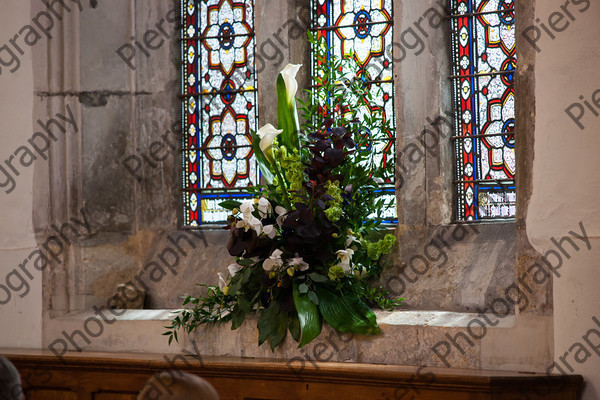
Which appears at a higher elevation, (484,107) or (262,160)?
(484,107)

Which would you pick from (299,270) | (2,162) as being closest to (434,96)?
(299,270)

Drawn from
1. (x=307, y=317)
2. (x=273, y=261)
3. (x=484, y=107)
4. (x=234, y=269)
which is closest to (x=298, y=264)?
(x=273, y=261)

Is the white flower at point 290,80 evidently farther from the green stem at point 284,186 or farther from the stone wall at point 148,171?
the stone wall at point 148,171

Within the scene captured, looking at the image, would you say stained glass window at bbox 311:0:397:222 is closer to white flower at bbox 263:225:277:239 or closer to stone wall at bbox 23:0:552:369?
stone wall at bbox 23:0:552:369

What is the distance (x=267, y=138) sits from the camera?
12.8 feet

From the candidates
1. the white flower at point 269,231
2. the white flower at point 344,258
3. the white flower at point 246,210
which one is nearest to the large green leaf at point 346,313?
the white flower at point 344,258

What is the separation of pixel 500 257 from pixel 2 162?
2.31 metres

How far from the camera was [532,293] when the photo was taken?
333 centimetres

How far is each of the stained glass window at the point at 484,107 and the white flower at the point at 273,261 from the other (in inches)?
32.4

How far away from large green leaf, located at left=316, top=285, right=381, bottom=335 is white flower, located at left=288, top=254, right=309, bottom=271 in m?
0.10

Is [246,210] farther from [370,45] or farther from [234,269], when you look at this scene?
[370,45]

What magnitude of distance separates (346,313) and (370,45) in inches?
50.7

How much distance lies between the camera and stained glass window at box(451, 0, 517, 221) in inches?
158

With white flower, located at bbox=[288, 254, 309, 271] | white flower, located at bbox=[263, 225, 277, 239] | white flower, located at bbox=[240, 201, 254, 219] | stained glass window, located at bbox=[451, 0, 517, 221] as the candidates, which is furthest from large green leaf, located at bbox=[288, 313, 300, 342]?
stained glass window, located at bbox=[451, 0, 517, 221]
